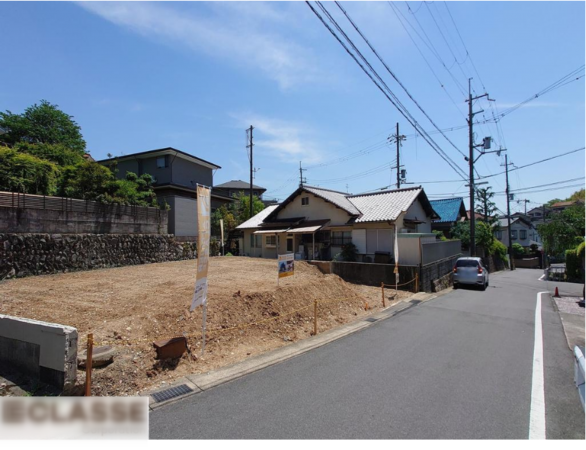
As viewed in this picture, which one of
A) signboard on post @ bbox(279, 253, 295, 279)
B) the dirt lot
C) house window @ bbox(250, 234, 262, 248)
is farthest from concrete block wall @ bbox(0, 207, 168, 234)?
signboard on post @ bbox(279, 253, 295, 279)

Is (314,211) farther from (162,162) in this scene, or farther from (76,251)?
(162,162)

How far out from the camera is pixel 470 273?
16.1 meters

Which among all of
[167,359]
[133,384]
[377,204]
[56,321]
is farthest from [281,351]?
[377,204]

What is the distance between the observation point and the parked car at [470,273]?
15961 mm

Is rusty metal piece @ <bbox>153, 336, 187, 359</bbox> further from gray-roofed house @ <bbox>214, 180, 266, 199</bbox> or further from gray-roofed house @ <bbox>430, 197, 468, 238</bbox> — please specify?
gray-roofed house @ <bbox>214, 180, 266, 199</bbox>

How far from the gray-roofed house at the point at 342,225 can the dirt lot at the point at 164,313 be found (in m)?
7.34

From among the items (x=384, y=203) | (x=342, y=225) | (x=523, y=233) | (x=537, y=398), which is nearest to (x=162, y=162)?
(x=342, y=225)

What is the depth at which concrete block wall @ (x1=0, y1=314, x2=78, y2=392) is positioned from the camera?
159 inches

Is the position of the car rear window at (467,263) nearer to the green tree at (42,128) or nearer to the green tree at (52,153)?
the green tree at (52,153)

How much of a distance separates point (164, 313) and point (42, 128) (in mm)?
27054

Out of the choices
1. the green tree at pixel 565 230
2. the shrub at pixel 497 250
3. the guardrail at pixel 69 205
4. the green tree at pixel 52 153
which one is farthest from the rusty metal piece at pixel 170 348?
the shrub at pixel 497 250

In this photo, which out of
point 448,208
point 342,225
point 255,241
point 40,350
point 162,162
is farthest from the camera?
point 448,208

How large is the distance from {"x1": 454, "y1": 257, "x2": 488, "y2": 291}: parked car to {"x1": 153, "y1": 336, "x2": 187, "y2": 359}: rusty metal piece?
15363mm

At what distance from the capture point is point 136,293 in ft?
29.9
